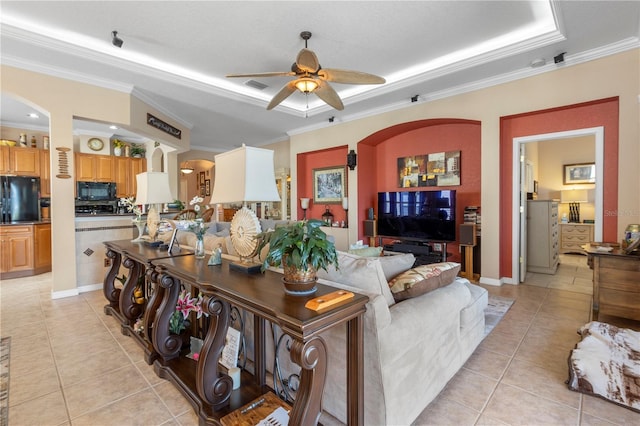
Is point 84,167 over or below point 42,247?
over

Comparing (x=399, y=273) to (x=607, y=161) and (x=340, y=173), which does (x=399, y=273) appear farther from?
(x=340, y=173)

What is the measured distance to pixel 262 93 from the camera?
16.1 feet

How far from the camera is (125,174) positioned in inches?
267

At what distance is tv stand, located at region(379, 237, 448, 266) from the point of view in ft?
15.2

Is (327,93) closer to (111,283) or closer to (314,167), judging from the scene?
(111,283)

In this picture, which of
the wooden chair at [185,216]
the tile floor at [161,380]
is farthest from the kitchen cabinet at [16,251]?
the wooden chair at [185,216]

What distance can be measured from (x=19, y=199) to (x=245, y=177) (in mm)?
6226

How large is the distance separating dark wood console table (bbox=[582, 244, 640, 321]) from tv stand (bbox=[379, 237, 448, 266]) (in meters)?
1.91

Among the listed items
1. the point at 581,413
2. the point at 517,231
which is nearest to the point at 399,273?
the point at 581,413

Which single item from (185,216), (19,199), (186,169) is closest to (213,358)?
(185,216)

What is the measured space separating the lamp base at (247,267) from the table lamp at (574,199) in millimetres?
7748

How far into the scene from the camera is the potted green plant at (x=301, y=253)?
122 cm

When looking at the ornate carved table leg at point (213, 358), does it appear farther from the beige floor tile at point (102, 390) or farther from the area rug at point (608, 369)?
the area rug at point (608, 369)

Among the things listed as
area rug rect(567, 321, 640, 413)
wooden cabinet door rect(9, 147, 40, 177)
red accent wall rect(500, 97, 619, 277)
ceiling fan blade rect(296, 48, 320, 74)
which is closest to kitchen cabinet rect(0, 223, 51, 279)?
wooden cabinet door rect(9, 147, 40, 177)
